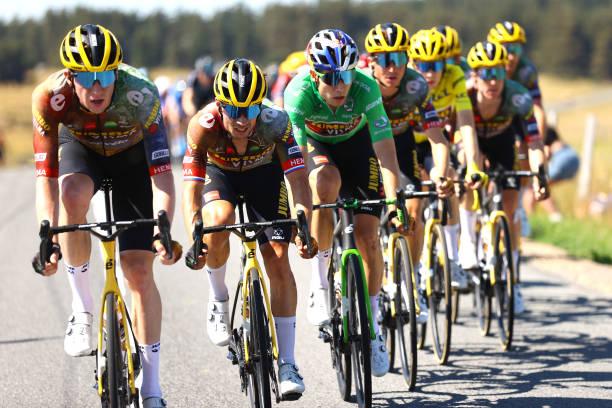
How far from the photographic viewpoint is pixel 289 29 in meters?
130

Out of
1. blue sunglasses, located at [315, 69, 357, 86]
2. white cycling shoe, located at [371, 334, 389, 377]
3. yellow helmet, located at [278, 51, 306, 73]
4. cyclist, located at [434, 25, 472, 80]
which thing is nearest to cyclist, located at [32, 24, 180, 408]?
blue sunglasses, located at [315, 69, 357, 86]

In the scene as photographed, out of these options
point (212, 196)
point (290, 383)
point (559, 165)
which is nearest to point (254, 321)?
point (290, 383)

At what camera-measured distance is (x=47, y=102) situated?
4629 millimetres

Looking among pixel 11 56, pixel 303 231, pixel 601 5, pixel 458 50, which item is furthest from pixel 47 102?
pixel 601 5

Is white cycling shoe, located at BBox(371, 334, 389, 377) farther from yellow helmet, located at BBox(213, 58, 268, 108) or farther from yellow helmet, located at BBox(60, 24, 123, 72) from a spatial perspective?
yellow helmet, located at BBox(60, 24, 123, 72)

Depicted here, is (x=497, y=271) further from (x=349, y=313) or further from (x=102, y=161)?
(x=102, y=161)

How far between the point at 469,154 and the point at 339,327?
2375 mm

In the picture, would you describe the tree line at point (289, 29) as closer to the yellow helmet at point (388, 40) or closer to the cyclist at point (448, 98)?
the cyclist at point (448, 98)

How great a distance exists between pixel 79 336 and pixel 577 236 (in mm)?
9168

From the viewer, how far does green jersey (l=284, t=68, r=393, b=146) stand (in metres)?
5.82

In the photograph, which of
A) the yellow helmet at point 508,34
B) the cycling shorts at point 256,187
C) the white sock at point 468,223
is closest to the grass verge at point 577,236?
the yellow helmet at point 508,34

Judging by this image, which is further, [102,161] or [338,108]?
[338,108]

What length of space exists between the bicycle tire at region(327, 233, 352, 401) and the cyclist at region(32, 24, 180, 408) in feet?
3.91

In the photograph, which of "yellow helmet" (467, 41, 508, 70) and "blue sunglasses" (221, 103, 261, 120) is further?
"yellow helmet" (467, 41, 508, 70)
